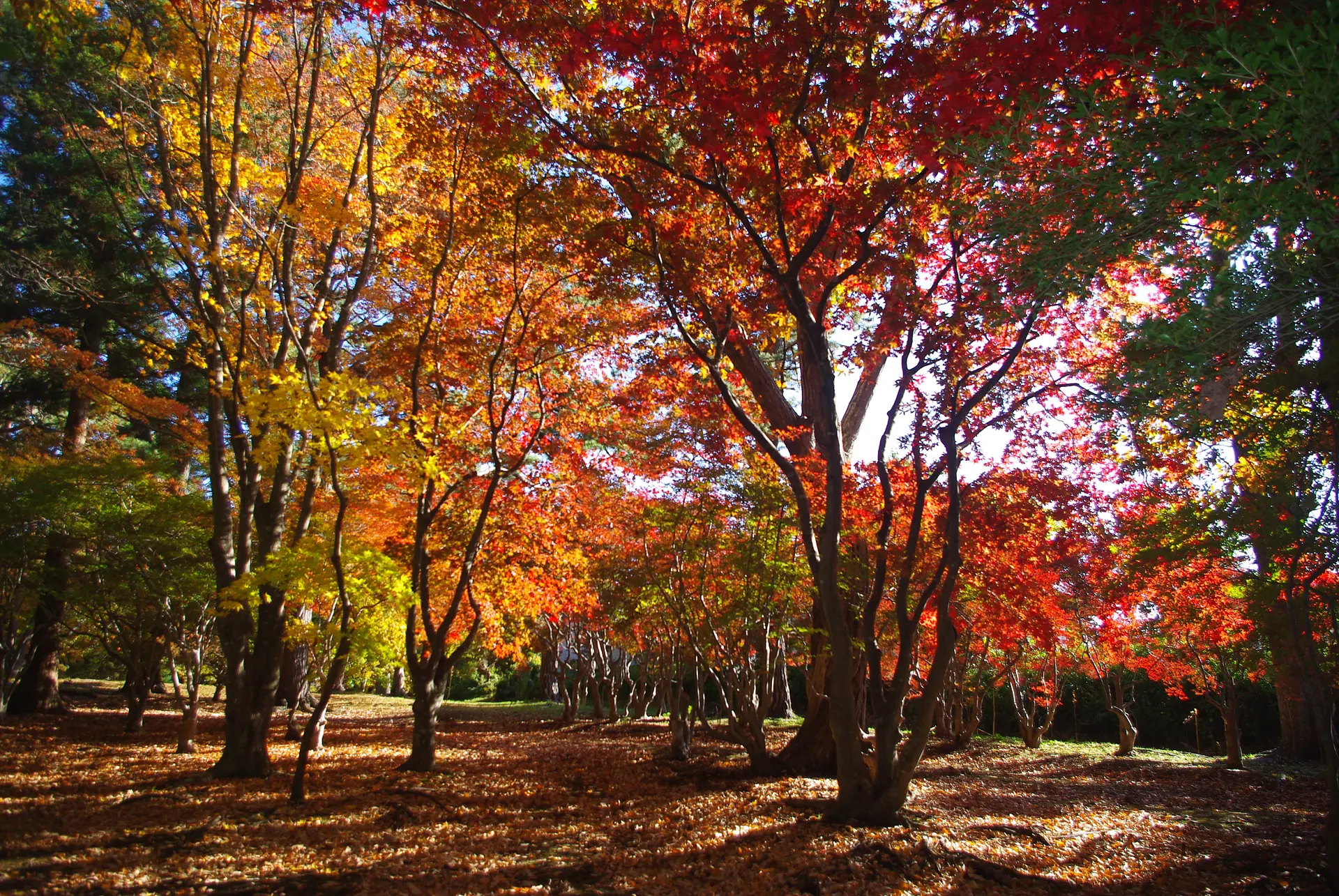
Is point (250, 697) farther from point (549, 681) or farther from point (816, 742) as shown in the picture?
point (549, 681)

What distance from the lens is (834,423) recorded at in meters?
6.26

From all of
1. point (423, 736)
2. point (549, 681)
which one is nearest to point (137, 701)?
point (423, 736)

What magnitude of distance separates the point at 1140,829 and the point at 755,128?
7.53 meters

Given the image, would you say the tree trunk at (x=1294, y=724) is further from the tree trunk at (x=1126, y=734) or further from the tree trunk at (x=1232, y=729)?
the tree trunk at (x=1126, y=734)

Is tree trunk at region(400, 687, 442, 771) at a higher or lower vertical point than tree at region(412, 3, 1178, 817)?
lower

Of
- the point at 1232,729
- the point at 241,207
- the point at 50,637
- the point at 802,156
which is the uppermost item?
the point at 241,207

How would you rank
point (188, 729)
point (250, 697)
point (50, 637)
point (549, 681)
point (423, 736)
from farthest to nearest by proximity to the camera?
point (549, 681) < point (50, 637) < point (188, 729) < point (423, 736) < point (250, 697)

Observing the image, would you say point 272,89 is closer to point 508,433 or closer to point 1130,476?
point 508,433

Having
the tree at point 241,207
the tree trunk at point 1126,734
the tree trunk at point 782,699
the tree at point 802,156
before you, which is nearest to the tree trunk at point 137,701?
the tree at point 241,207

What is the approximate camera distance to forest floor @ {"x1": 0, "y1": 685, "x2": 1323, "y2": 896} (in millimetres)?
4793

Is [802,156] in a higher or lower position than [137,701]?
higher

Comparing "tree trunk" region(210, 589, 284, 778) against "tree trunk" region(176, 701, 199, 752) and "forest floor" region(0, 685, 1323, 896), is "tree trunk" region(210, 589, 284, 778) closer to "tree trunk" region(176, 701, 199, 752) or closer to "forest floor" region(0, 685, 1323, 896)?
"forest floor" region(0, 685, 1323, 896)

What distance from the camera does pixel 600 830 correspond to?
627 cm

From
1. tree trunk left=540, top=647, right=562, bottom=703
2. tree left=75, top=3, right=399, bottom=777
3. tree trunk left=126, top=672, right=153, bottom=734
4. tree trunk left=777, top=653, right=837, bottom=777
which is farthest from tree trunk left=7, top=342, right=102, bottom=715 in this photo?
tree trunk left=540, top=647, right=562, bottom=703
